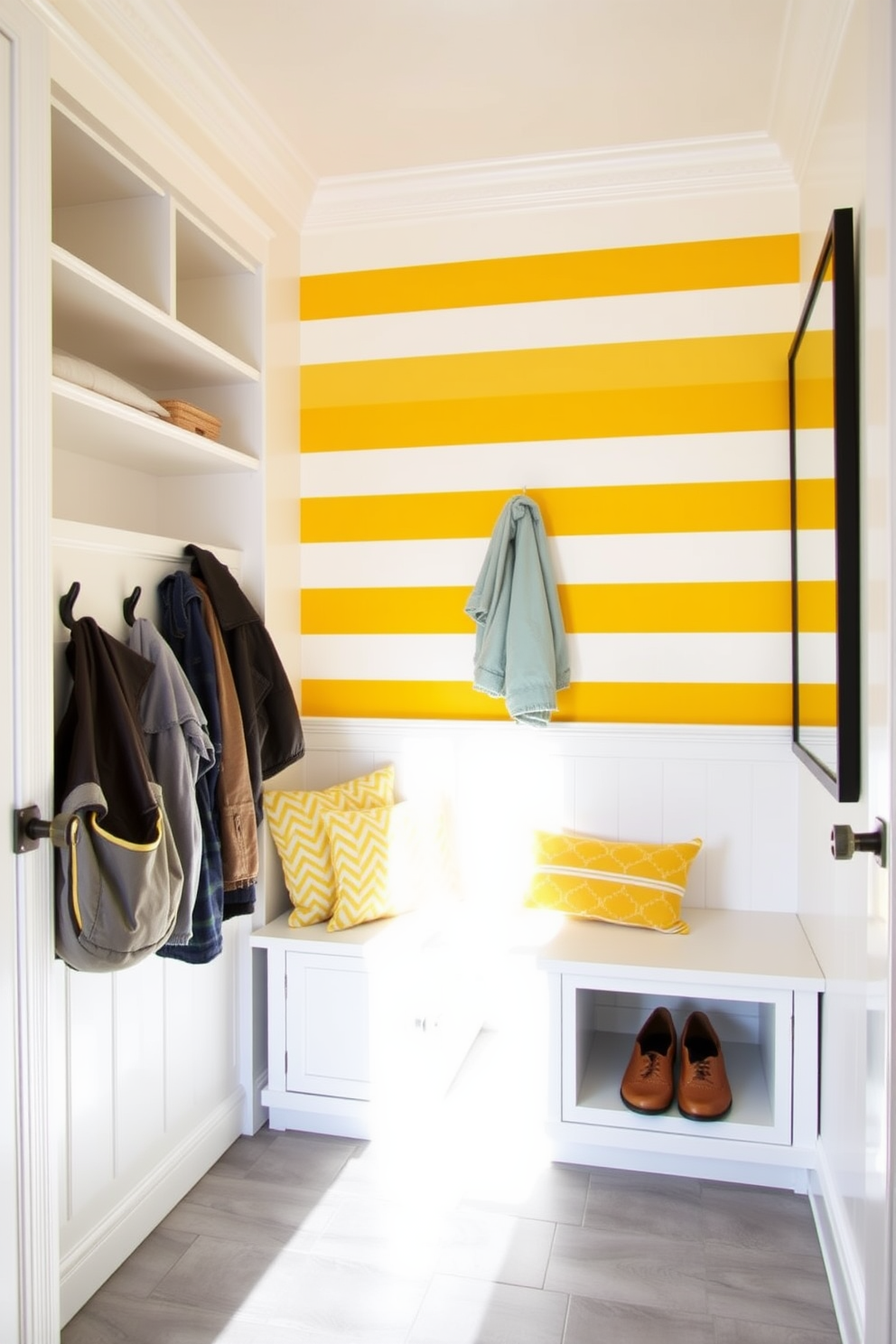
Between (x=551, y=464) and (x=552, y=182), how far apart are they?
2.64ft

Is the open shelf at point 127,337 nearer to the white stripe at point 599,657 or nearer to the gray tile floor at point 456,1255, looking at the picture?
the white stripe at point 599,657

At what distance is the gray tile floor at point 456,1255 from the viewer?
5.98 feet

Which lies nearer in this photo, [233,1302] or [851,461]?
[851,461]

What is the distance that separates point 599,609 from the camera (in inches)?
110

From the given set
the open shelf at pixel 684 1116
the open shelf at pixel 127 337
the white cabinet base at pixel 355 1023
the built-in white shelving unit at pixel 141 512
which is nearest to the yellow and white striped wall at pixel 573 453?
the built-in white shelving unit at pixel 141 512

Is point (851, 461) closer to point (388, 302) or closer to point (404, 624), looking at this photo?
point (404, 624)

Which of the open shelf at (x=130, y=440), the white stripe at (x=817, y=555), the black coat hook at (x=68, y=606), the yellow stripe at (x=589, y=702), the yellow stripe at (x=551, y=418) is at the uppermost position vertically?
the yellow stripe at (x=551, y=418)

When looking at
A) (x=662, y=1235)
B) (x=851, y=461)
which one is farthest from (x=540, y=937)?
(x=851, y=461)

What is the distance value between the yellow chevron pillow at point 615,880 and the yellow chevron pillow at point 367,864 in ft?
1.25

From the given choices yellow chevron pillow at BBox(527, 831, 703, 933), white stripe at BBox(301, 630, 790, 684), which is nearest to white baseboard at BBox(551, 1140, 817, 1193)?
yellow chevron pillow at BBox(527, 831, 703, 933)

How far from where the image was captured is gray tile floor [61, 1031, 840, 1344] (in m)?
1.82

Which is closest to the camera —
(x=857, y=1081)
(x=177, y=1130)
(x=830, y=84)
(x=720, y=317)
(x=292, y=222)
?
(x=857, y=1081)

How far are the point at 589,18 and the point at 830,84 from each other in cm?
54

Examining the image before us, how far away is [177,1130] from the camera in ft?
7.43
